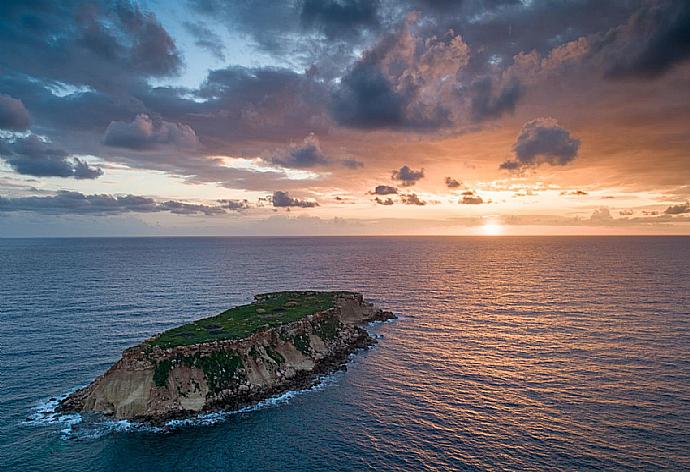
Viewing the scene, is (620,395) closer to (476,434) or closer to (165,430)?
(476,434)

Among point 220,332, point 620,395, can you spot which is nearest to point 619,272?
point 620,395

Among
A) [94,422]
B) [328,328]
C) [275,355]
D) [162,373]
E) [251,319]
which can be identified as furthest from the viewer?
[328,328]

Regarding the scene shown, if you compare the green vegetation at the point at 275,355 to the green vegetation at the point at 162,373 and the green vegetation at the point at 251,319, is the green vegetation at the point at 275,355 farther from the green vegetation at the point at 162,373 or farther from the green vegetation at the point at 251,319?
the green vegetation at the point at 162,373

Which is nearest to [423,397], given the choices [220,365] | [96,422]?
[220,365]

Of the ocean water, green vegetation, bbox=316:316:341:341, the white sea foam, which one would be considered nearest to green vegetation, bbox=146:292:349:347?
green vegetation, bbox=316:316:341:341

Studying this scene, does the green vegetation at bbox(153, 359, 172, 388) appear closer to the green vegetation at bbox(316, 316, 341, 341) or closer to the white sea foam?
the white sea foam

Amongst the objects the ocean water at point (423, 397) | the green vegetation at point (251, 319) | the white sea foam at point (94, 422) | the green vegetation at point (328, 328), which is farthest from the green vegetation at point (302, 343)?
the white sea foam at point (94, 422)

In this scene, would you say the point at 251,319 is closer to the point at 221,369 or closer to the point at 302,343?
the point at 302,343
